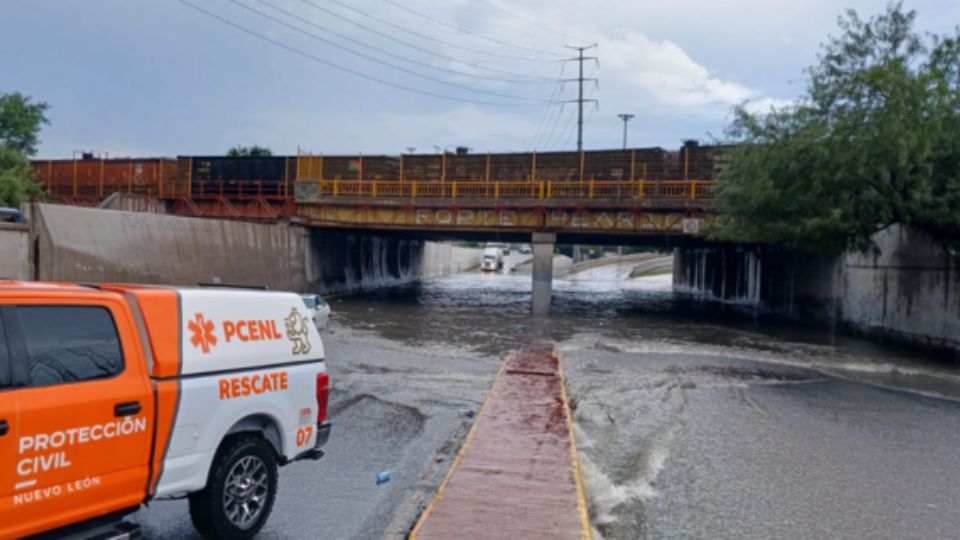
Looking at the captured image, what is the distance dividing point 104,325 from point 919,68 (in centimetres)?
2172

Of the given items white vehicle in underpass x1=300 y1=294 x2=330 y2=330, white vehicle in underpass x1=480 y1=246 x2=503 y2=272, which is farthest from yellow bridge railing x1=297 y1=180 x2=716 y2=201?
white vehicle in underpass x1=480 y1=246 x2=503 y2=272

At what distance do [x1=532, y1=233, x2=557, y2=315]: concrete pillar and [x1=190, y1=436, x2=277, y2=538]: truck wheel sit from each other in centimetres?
2898

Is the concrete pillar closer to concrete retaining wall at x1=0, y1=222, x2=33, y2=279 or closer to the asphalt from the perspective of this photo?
the asphalt

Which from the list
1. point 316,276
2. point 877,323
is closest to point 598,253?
point 316,276

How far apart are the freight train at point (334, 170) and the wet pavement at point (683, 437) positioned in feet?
39.6

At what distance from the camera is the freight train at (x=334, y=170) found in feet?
111

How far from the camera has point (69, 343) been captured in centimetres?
471

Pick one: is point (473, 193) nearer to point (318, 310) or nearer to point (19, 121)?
point (318, 310)

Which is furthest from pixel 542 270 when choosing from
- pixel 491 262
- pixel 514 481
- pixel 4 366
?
pixel 491 262

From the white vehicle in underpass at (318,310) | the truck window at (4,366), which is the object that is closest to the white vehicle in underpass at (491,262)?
the white vehicle in underpass at (318,310)

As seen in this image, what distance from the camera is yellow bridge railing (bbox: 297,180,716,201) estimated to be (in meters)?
33.0

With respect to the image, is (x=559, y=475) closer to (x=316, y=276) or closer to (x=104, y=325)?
(x=104, y=325)

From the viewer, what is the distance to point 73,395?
456 cm

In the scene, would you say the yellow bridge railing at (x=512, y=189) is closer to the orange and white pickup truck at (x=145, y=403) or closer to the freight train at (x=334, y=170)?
the freight train at (x=334, y=170)
